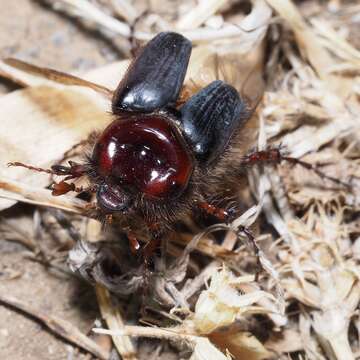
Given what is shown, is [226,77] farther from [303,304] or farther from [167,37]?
[303,304]

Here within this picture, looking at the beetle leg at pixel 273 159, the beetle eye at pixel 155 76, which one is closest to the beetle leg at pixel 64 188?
the beetle eye at pixel 155 76

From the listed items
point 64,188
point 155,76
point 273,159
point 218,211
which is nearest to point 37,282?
point 64,188

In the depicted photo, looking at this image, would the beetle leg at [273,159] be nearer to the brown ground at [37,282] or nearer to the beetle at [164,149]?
the beetle at [164,149]

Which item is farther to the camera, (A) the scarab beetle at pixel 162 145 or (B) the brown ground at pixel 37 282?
(B) the brown ground at pixel 37 282

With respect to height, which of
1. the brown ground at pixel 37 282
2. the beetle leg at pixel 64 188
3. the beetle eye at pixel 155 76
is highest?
the beetle eye at pixel 155 76

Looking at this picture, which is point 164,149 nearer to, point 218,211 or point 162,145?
point 162,145

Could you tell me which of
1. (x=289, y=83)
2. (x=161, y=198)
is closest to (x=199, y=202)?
(x=161, y=198)
